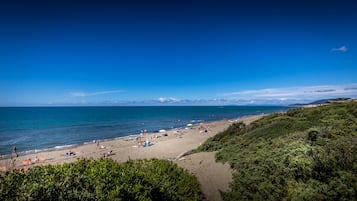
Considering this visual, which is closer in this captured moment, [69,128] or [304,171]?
[304,171]

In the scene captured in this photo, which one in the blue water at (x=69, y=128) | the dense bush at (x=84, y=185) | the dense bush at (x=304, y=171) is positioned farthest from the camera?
the blue water at (x=69, y=128)

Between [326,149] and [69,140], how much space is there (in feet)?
108

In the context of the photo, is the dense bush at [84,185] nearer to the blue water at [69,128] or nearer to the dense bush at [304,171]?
the dense bush at [304,171]

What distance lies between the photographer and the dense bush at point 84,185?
11.8 feet

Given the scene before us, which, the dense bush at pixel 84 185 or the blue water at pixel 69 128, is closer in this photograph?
the dense bush at pixel 84 185

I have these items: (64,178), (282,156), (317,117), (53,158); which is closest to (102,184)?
(64,178)

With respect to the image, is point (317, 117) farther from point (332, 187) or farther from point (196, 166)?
point (332, 187)

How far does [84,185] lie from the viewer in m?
4.29

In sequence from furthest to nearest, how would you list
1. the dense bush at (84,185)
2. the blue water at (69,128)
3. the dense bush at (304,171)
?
the blue water at (69,128), the dense bush at (304,171), the dense bush at (84,185)

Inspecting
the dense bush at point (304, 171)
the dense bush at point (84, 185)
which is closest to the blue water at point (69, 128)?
the dense bush at point (84, 185)

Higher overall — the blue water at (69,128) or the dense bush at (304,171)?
the dense bush at (304,171)

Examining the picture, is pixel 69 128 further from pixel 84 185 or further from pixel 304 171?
pixel 304 171

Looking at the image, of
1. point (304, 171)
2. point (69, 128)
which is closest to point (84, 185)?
point (304, 171)

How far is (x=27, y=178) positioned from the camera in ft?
13.9
